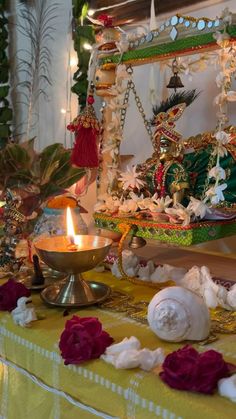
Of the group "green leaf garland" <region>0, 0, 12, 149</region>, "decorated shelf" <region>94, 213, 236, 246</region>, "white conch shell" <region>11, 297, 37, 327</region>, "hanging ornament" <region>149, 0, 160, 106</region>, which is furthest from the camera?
"green leaf garland" <region>0, 0, 12, 149</region>

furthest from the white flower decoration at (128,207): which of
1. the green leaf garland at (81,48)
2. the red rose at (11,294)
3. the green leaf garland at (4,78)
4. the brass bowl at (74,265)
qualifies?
the green leaf garland at (4,78)

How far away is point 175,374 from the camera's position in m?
0.57

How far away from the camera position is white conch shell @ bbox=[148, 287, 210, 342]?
0.69m

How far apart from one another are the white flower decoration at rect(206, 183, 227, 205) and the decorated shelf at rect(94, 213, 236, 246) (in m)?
0.05

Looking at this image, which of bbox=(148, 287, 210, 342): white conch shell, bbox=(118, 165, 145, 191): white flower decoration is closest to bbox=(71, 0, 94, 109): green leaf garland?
bbox=(118, 165, 145, 191): white flower decoration

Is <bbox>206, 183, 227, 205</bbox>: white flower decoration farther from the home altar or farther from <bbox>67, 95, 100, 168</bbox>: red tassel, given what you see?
<bbox>67, 95, 100, 168</bbox>: red tassel

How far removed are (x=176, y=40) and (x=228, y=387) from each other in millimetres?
680

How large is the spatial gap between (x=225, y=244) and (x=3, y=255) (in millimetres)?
600

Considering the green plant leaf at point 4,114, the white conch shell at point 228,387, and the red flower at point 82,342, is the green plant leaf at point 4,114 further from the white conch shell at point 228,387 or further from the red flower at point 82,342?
the white conch shell at point 228,387

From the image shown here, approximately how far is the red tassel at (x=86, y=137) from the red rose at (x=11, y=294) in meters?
0.36

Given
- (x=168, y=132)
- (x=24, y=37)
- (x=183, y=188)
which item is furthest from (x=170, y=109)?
(x=24, y=37)

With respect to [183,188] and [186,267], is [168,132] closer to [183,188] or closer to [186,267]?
[183,188]

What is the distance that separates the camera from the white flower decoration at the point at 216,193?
904 mm

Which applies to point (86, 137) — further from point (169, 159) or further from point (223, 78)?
point (223, 78)
